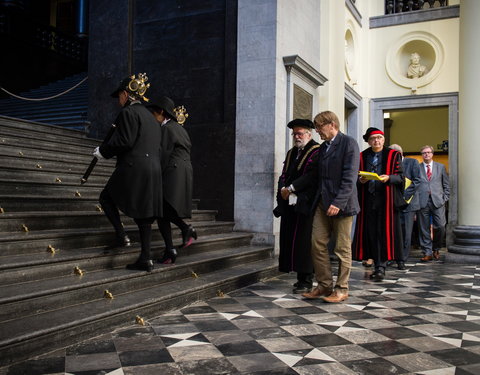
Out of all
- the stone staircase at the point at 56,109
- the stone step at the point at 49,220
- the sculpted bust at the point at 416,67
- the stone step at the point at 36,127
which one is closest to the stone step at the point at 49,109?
the stone staircase at the point at 56,109

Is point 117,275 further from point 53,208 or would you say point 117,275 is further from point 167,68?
point 167,68

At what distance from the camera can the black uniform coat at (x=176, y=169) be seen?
16.2ft

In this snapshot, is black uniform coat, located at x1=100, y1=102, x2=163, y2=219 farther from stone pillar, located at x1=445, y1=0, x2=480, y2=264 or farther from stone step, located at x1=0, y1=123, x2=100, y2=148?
stone pillar, located at x1=445, y1=0, x2=480, y2=264

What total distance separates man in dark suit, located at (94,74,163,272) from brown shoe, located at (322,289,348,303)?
5.60ft

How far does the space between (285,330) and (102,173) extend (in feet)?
14.2

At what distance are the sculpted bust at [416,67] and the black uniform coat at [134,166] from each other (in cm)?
984

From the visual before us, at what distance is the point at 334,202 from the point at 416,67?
9.28 meters

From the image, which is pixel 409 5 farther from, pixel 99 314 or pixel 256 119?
pixel 99 314

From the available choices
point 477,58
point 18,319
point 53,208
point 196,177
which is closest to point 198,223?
point 196,177

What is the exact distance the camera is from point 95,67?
30.5 feet

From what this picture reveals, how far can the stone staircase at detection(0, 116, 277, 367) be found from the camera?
3354mm

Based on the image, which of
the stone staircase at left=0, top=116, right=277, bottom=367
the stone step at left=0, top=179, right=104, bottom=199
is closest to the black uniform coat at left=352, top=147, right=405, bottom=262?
the stone staircase at left=0, top=116, right=277, bottom=367

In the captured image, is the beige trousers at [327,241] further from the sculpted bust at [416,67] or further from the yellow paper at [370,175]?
the sculpted bust at [416,67]

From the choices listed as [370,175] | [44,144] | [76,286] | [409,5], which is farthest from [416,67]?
[76,286]
